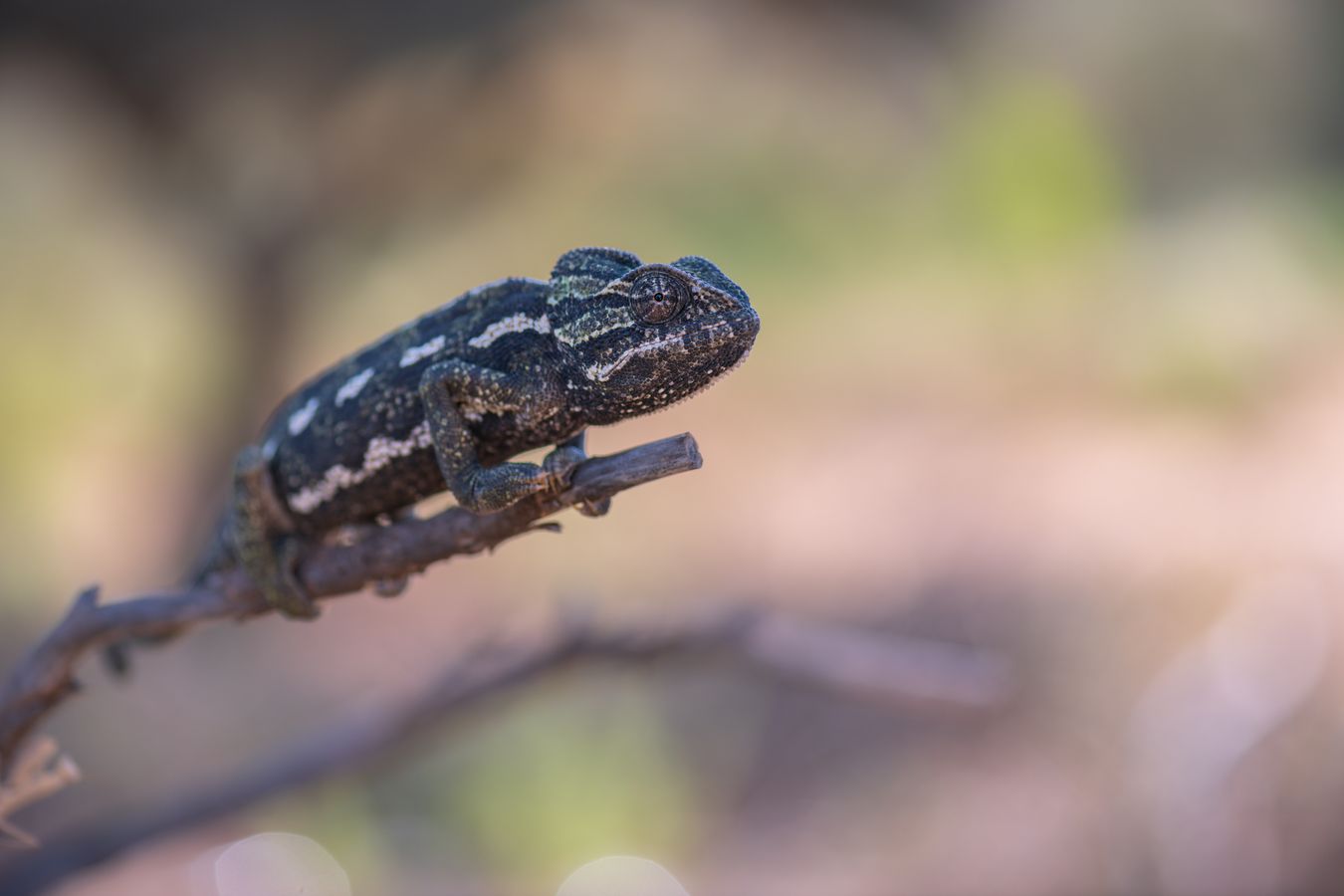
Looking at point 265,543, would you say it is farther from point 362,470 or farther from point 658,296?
point 658,296

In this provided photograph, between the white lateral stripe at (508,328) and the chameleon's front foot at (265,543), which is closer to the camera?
the white lateral stripe at (508,328)

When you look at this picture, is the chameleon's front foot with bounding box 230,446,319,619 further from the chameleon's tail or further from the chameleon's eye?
the chameleon's eye

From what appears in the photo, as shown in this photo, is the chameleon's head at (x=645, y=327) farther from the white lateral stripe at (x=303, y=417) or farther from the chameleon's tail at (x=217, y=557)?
the chameleon's tail at (x=217, y=557)

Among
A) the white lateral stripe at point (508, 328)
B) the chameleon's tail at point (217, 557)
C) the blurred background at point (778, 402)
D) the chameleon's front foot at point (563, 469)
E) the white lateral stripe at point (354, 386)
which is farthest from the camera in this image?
the blurred background at point (778, 402)

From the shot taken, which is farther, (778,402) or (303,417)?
(778,402)

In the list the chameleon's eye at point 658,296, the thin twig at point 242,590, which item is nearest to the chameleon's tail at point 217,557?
the thin twig at point 242,590

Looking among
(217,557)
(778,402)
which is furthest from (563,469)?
(778,402)

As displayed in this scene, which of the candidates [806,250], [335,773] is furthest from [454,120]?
[335,773]
